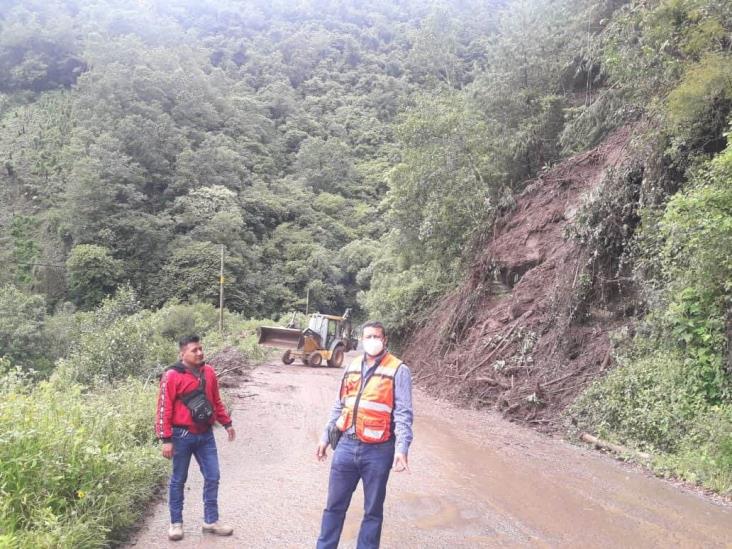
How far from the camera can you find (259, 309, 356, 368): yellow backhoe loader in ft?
70.9

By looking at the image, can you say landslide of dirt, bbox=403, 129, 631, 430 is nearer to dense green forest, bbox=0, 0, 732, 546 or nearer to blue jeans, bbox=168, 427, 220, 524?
dense green forest, bbox=0, 0, 732, 546

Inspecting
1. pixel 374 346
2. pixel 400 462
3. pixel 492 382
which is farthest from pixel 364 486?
pixel 492 382

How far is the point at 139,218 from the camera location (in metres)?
45.5

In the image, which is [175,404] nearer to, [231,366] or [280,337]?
[231,366]

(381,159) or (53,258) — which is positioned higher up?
(381,159)

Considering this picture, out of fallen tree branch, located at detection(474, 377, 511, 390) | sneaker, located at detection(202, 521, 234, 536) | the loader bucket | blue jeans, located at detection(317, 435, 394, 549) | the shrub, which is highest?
blue jeans, located at detection(317, 435, 394, 549)

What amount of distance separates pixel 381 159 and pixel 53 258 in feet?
128

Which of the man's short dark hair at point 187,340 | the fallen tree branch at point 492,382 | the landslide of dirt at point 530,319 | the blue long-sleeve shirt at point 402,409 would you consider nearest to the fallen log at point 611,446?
the landslide of dirt at point 530,319

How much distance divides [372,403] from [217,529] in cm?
208

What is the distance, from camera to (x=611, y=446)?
822 centimetres

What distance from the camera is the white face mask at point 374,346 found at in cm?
384

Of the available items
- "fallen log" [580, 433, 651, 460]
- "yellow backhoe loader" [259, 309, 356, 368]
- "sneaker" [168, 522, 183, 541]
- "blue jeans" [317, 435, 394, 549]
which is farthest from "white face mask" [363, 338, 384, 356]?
"yellow backhoe loader" [259, 309, 356, 368]

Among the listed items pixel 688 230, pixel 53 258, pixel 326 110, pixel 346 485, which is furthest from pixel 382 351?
pixel 326 110

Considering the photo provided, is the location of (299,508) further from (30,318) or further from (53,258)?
(53,258)
